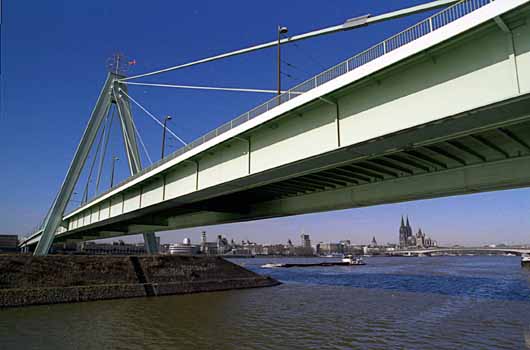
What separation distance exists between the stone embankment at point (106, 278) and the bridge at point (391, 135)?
755 centimetres

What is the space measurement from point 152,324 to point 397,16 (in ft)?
58.8

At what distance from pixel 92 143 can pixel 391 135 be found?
33478 mm

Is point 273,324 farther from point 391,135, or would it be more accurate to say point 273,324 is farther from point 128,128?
point 128,128

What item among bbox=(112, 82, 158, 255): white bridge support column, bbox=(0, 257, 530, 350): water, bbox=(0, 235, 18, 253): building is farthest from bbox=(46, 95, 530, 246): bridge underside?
bbox=(0, 235, 18, 253): building

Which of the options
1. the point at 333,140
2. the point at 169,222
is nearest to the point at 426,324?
the point at 333,140

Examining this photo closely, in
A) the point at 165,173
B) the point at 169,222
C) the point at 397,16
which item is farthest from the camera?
the point at 169,222

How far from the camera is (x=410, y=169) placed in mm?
18547

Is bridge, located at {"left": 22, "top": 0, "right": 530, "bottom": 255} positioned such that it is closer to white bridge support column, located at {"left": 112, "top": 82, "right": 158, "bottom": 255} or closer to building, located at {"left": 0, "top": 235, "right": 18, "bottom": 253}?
white bridge support column, located at {"left": 112, "top": 82, "right": 158, "bottom": 255}

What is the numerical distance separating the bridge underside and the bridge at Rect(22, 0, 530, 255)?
55 mm

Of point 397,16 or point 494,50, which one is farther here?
point 397,16

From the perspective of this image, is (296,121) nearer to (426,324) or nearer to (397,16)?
(397,16)

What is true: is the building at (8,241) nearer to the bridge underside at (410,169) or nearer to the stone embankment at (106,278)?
the stone embankment at (106,278)

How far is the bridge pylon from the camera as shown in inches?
1451

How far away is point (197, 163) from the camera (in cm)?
2261
